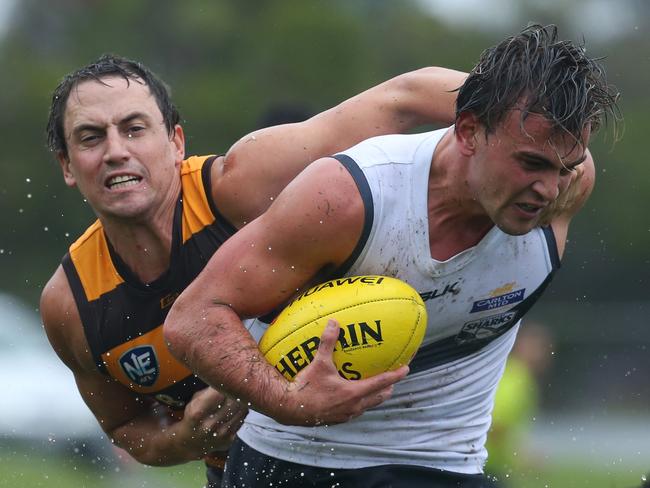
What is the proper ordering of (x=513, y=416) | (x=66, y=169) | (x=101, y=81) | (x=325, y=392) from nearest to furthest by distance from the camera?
(x=325, y=392) → (x=101, y=81) → (x=66, y=169) → (x=513, y=416)

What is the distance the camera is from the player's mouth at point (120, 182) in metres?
5.34

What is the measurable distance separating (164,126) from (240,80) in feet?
55.5

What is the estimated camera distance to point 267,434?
5.00 metres

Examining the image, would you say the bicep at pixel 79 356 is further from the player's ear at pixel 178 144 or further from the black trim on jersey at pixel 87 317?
the player's ear at pixel 178 144

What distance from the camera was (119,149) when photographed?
5.32 meters

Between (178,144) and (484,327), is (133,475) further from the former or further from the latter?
(484,327)

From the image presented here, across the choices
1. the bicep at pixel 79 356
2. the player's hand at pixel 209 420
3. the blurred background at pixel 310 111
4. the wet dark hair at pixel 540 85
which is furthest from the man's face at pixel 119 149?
the blurred background at pixel 310 111

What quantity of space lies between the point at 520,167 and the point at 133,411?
2.13m

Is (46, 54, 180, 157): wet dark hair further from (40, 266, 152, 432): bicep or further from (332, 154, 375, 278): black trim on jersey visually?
(332, 154, 375, 278): black trim on jersey

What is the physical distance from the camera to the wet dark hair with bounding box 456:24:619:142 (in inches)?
174

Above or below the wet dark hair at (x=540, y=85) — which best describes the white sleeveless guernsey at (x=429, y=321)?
below

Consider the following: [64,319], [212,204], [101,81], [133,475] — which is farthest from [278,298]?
[133,475]

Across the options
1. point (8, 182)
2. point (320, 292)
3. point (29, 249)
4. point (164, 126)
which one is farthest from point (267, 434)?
point (8, 182)

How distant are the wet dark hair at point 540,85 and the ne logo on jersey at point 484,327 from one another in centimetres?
73
